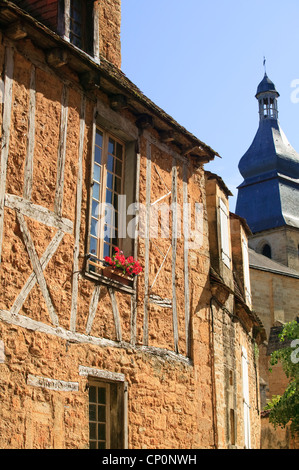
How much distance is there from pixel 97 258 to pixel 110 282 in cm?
31

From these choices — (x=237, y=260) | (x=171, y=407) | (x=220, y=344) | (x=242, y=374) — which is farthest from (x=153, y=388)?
(x=237, y=260)

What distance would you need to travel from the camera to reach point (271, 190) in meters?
49.4

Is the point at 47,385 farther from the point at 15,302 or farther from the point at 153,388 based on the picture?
the point at 153,388

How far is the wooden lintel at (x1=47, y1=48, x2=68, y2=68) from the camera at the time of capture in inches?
309

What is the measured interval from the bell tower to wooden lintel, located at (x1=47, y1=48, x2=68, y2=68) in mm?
39045

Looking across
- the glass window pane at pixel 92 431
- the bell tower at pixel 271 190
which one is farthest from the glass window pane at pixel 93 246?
the bell tower at pixel 271 190

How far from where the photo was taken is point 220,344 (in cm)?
1044

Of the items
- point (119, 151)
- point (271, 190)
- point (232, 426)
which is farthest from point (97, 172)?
point (271, 190)

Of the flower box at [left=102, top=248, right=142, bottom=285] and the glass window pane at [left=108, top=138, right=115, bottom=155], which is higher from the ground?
the glass window pane at [left=108, top=138, right=115, bottom=155]

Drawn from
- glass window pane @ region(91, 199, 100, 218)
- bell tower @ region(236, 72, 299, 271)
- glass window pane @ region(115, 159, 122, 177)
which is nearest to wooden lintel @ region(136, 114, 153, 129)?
glass window pane @ region(115, 159, 122, 177)

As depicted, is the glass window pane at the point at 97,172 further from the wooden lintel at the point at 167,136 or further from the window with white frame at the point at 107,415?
the window with white frame at the point at 107,415

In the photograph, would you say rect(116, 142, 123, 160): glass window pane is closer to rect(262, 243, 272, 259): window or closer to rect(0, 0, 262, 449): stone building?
rect(0, 0, 262, 449): stone building

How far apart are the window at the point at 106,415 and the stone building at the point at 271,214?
83.2 feet

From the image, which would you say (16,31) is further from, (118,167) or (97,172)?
(118,167)
